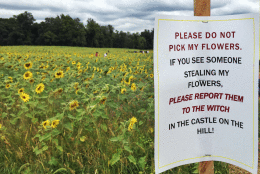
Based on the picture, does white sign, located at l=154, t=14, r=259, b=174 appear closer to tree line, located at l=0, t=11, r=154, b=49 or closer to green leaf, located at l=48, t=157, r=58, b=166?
green leaf, located at l=48, t=157, r=58, b=166

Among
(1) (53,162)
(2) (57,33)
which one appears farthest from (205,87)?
(2) (57,33)

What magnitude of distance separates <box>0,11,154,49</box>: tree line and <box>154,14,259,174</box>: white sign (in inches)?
2346

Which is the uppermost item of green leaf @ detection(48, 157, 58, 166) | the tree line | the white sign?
the tree line

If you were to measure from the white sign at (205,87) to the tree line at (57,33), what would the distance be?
59.6m

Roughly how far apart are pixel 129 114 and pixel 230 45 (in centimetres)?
209

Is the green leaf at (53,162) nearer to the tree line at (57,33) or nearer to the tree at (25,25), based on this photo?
the tree line at (57,33)

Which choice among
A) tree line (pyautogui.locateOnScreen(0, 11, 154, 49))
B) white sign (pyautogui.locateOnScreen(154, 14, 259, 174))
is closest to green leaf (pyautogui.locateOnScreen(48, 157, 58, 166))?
white sign (pyautogui.locateOnScreen(154, 14, 259, 174))

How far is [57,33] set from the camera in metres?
62.8

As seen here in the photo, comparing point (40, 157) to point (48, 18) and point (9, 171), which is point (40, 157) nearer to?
point (9, 171)

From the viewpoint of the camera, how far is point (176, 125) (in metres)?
1.78

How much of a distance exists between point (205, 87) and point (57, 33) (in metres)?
66.1

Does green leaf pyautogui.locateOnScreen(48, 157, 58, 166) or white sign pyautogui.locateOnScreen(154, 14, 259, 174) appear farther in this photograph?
green leaf pyautogui.locateOnScreen(48, 157, 58, 166)

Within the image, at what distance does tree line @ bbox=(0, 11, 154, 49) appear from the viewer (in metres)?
60.2

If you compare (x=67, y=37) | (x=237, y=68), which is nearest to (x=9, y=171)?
(x=237, y=68)
